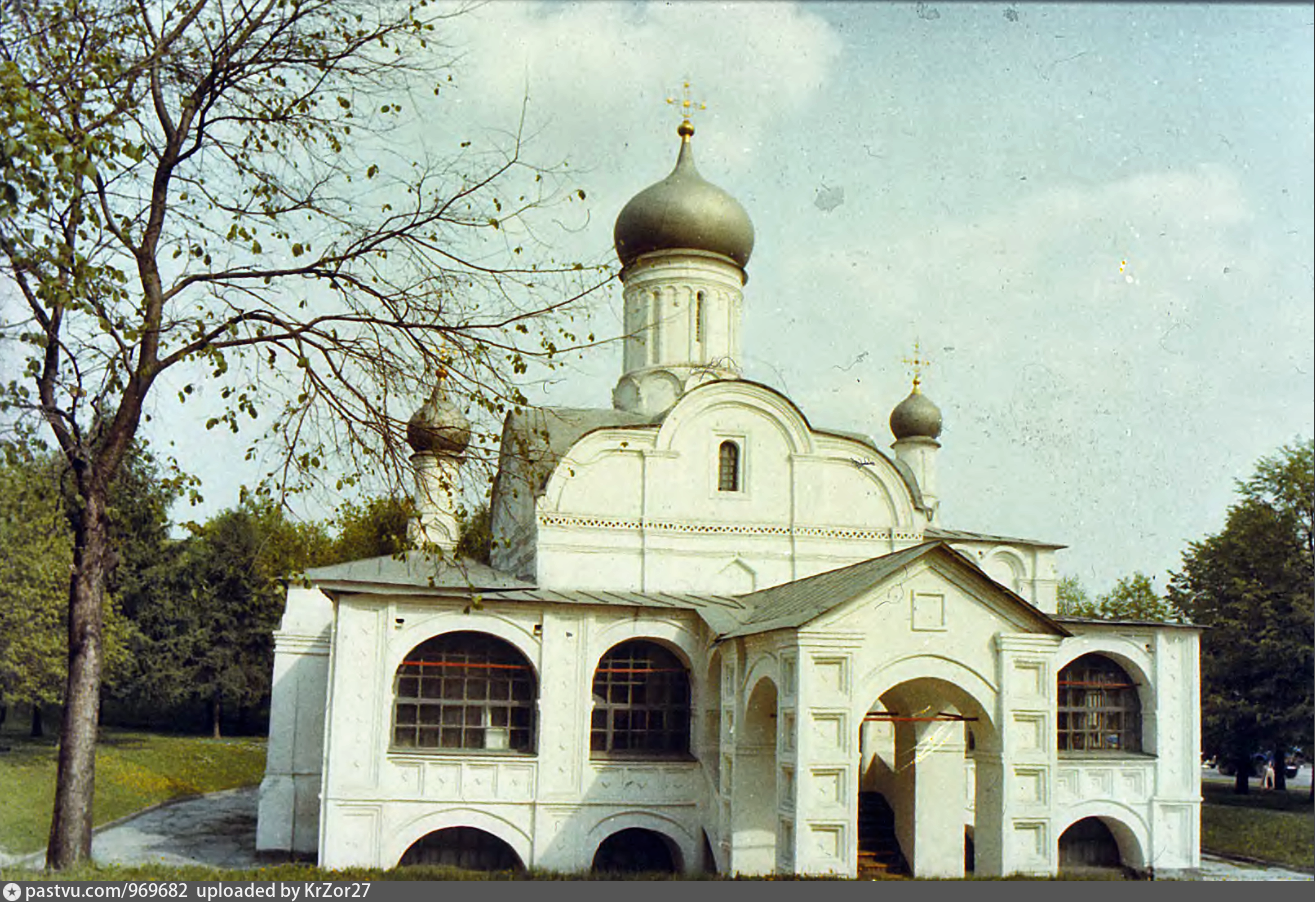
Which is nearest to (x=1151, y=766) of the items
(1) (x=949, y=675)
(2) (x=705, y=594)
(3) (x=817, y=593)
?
(1) (x=949, y=675)

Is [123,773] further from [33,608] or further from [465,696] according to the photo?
[465,696]

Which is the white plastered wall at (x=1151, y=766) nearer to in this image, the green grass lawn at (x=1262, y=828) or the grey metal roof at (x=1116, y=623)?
the grey metal roof at (x=1116, y=623)

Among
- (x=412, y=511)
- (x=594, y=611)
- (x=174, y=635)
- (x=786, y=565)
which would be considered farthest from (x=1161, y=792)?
(x=174, y=635)

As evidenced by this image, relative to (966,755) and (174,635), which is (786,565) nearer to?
(966,755)

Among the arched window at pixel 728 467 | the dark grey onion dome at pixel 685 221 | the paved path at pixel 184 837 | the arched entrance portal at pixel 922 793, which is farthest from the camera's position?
the dark grey onion dome at pixel 685 221

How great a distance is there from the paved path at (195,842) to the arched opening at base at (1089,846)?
1.40 meters

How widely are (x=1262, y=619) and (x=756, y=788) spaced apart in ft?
57.6

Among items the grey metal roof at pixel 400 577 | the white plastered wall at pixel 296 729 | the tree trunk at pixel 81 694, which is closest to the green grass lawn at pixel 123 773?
the white plastered wall at pixel 296 729

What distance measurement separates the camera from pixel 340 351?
32.0 ft

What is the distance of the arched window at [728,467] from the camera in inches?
772

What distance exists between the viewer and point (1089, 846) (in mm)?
19391

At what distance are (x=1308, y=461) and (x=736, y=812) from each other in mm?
19520

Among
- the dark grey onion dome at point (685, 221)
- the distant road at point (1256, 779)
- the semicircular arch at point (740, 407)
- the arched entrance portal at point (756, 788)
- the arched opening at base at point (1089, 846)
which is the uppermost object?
the dark grey onion dome at point (685, 221)

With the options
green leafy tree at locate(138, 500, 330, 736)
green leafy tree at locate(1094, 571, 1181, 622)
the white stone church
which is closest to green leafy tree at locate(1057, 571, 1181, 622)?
green leafy tree at locate(1094, 571, 1181, 622)
